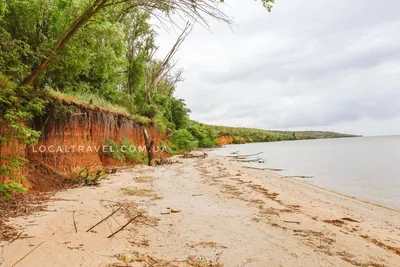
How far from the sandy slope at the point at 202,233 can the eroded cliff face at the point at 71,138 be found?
210cm

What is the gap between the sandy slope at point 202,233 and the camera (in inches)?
147

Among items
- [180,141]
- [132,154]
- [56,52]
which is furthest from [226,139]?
[56,52]

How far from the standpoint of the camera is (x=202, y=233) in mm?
4762

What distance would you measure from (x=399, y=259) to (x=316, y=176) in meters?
12.6

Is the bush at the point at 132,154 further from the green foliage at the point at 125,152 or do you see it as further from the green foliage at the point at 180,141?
the green foliage at the point at 180,141

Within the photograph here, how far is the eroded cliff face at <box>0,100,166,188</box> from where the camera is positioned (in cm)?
900

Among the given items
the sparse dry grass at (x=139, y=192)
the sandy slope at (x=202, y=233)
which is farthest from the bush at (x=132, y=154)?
the sandy slope at (x=202, y=233)

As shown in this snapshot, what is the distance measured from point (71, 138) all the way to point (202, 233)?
7806 mm

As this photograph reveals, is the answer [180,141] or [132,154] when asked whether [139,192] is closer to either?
[132,154]

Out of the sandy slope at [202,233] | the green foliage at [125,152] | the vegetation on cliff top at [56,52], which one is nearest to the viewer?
the sandy slope at [202,233]

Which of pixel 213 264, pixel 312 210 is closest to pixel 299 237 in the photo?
pixel 213 264

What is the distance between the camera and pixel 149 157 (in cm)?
1730

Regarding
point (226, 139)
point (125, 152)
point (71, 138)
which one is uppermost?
point (226, 139)

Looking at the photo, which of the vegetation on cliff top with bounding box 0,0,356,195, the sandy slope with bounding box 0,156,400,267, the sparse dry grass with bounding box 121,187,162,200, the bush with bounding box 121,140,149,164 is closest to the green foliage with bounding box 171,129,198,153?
the vegetation on cliff top with bounding box 0,0,356,195
